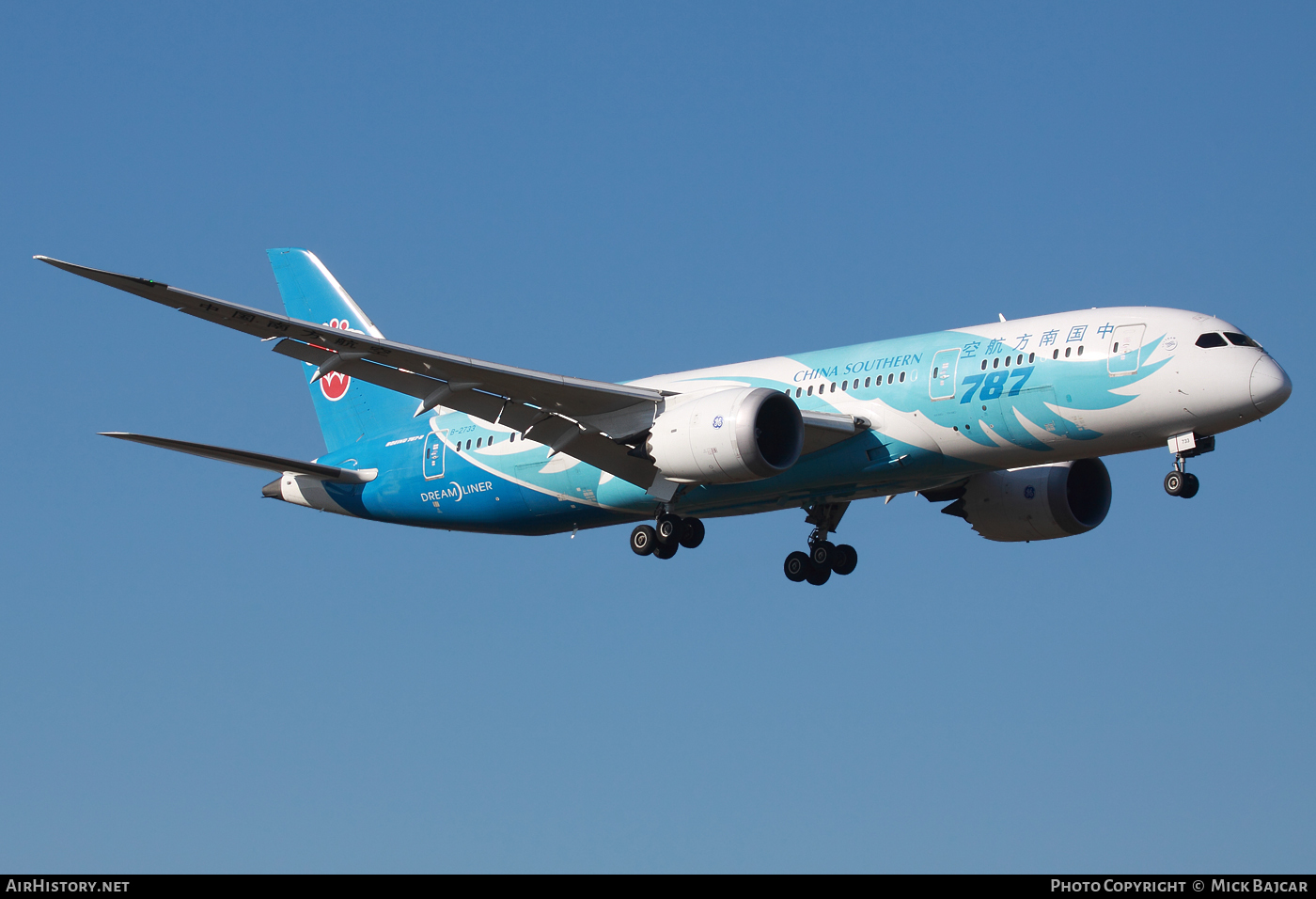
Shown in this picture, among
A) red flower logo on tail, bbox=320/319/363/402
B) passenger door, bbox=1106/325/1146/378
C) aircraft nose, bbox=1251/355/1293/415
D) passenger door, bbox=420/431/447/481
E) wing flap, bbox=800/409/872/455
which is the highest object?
red flower logo on tail, bbox=320/319/363/402

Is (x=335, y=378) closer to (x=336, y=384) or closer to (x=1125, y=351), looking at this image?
(x=336, y=384)

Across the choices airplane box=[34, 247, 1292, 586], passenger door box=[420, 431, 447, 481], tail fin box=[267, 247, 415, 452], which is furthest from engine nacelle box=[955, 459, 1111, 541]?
tail fin box=[267, 247, 415, 452]

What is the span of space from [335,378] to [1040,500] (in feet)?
63.4

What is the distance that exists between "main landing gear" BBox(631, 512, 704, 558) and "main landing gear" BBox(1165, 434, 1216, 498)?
10.4 m

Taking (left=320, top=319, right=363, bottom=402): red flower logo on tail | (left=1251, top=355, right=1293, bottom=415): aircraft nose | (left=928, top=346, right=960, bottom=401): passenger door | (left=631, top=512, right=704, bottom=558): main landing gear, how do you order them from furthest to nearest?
(left=320, top=319, right=363, bottom=402): red flower logo on tail, (left=631, top=512, right=704, bottom=558): main landing gear, (left=928, top=346, right=960, bottom=401): passenger door, (left=1251, top=355, right=1293, bottom=415): aircraft nose

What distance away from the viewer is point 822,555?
39.3 m

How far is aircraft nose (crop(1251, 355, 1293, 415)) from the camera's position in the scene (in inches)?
1192

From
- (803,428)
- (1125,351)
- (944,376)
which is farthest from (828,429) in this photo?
(1125,351)

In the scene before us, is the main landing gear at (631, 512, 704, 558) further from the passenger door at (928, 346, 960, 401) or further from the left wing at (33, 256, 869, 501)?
the passenger door at (928, 346, 960, 401)

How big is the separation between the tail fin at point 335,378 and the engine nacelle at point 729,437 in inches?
435

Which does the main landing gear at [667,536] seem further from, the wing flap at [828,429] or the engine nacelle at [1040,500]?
the engine nacelle at [1040,500]

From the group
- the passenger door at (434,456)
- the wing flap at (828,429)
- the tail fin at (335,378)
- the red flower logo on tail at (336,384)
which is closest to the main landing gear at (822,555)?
the wing flap at (828,429)

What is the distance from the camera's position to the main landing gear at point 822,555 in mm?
39344
